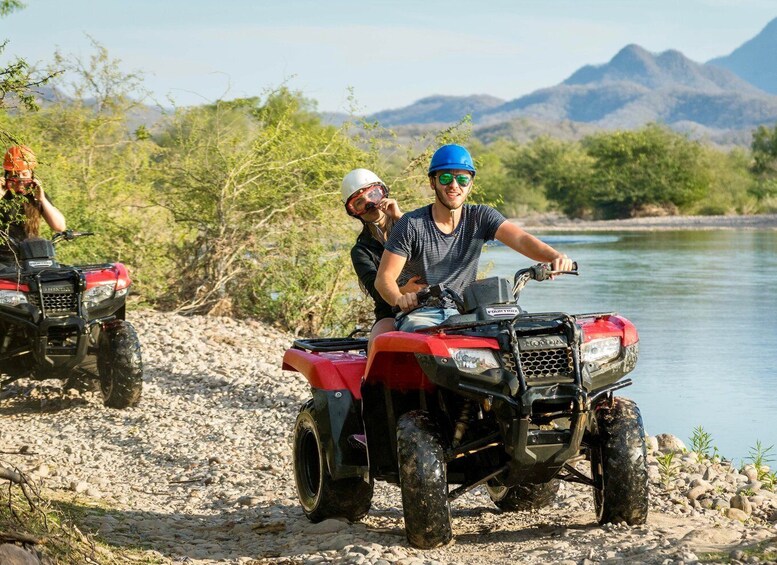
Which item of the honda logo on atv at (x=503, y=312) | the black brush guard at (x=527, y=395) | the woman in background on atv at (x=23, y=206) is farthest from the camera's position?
the woman in background on atv at (x=23, y=206)

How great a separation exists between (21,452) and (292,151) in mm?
8193

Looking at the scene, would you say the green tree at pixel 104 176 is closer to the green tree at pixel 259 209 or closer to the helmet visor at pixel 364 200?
the green tree at pixel 259 209

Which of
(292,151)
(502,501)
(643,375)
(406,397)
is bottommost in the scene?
(643,375)

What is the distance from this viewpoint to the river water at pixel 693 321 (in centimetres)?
1335

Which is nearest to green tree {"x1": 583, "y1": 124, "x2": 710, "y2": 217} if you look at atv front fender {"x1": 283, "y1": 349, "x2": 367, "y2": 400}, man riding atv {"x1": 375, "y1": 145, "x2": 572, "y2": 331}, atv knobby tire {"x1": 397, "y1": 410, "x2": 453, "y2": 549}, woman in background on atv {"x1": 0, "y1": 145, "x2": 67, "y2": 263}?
woman in background on atv {"x1": 0, "y1": 145, "x2": 67, "y2": 263}

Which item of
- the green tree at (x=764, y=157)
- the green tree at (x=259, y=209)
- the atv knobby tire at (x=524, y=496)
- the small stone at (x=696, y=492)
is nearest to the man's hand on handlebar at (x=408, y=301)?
the atv knobby tire at (x=524, y=496)

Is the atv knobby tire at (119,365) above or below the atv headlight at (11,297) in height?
below

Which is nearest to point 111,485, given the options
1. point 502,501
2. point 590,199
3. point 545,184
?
point 502,501

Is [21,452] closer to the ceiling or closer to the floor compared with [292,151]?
closer to the floor

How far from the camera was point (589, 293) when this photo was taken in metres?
25.6

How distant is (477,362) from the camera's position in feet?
17.5

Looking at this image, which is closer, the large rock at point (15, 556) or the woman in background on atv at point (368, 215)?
the large rock at point (15, 556)

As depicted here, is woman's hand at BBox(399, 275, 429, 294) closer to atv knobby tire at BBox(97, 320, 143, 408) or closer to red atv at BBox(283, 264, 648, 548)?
red atv at BBox(283, 264, 648, 548)

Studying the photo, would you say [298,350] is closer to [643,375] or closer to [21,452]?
[21,452]
